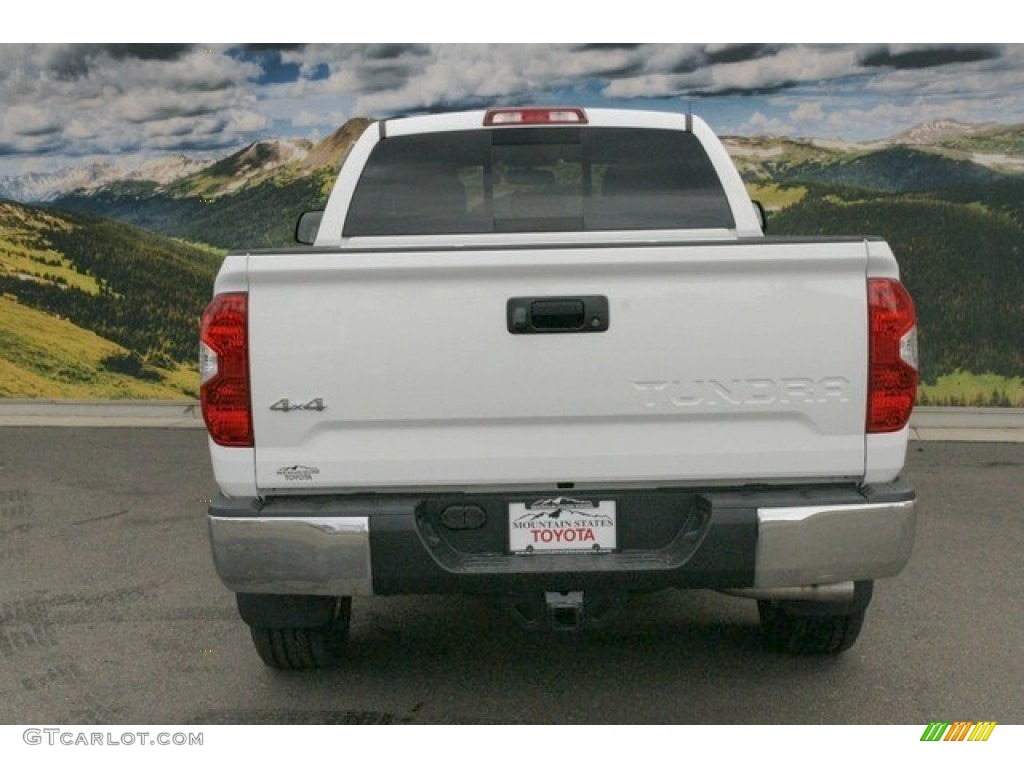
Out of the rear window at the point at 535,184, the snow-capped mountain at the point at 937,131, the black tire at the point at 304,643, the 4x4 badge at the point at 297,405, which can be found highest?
the rear window at the point at 535,184

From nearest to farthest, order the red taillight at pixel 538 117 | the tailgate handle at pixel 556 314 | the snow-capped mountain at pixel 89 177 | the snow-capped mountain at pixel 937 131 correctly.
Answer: the tailgate handle at pixel 556 314 < the red taillight at pixel 538 117 < the snow-capped mountain at pixel 937 131 < the snow-capped mountain at pixel 89 177

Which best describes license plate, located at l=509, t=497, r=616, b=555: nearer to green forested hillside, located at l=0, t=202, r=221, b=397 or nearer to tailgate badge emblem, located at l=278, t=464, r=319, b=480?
tailgate badge emblem, located at l=278, t=464, r=319, b=480

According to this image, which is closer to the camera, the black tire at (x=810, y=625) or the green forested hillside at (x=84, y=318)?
the black tire at (x=810, y=625)

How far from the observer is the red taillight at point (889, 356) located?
3652 mm

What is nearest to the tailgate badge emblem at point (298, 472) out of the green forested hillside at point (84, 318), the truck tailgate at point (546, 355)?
the truck tailgate at point (546, 355)

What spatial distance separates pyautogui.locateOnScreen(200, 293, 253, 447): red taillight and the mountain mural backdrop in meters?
8.34

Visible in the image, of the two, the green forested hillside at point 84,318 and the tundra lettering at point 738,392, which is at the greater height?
the tundra lettering at point 738,392

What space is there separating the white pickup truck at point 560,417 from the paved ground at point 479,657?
2.08ft

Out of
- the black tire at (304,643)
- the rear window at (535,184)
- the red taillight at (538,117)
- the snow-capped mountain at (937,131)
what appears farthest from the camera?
the snow-capped mountain at (937,131)

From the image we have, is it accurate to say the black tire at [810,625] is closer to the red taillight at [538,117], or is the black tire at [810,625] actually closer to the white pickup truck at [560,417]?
the white pickup truck at [560,417]

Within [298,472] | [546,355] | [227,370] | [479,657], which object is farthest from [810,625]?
[227,370]

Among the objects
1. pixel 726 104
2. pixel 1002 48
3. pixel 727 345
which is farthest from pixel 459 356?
pixel 1002 48

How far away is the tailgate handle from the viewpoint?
12.0ft

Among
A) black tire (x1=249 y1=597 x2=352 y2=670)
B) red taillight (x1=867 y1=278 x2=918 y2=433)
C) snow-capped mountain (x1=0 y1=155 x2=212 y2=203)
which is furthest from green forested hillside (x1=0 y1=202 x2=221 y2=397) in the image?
red taillight (x1=867 y1=278 x2=918 y2=433)
